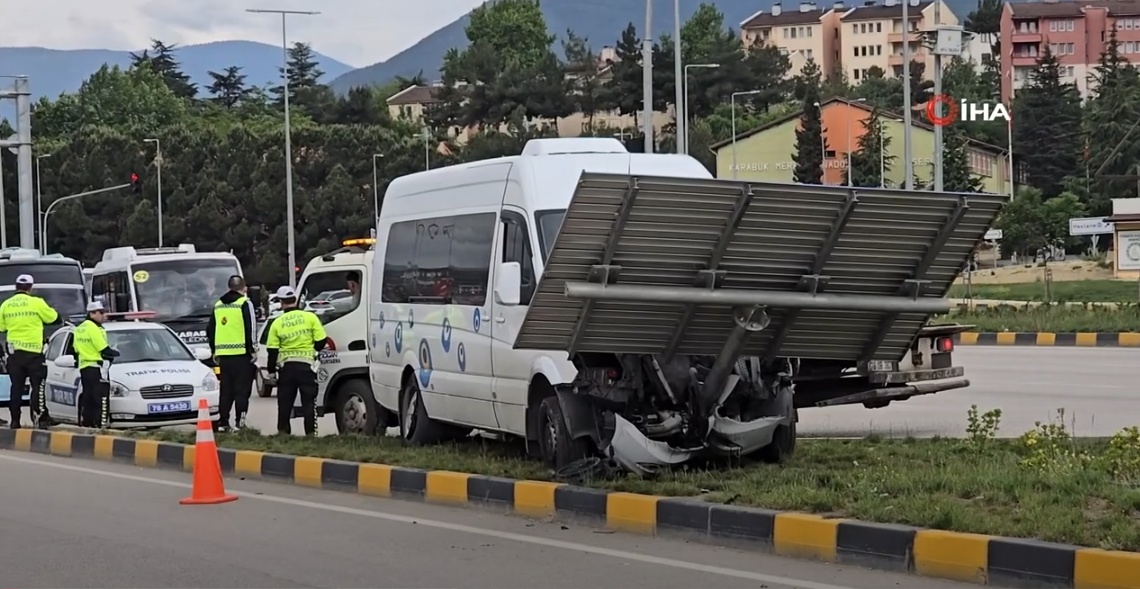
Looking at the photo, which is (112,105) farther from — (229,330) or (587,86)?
(229,330)

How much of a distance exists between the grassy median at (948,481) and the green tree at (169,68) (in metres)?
142

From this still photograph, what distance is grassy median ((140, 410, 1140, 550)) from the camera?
331 inches

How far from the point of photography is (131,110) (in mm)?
124938

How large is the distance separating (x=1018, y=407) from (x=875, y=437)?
418 centimetres

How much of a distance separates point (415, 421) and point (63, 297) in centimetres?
Answer: 1593

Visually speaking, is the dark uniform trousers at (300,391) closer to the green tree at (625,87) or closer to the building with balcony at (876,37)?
the green tree at (625,87)

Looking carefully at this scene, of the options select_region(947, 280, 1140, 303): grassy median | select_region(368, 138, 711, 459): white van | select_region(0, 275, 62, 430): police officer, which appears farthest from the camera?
select_region(947, 280, 1140, 303): grassy median

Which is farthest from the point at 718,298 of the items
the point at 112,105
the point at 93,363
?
the point at 112,105

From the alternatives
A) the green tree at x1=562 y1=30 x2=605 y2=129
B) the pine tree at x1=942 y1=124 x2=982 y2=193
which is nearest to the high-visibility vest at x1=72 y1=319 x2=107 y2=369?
the pine tree at x1=942 y1=124 x2=982 y2=193

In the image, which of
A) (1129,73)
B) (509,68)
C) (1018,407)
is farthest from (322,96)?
(1018,407)

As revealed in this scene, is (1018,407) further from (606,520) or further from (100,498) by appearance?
(100,498)

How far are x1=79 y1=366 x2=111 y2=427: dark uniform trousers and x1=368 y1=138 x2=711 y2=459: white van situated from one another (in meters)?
4.33

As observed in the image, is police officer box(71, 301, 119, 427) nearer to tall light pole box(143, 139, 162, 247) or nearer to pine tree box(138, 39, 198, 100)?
tall light pole box(143, 139, 162, 247)

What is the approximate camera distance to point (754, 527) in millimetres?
9250
